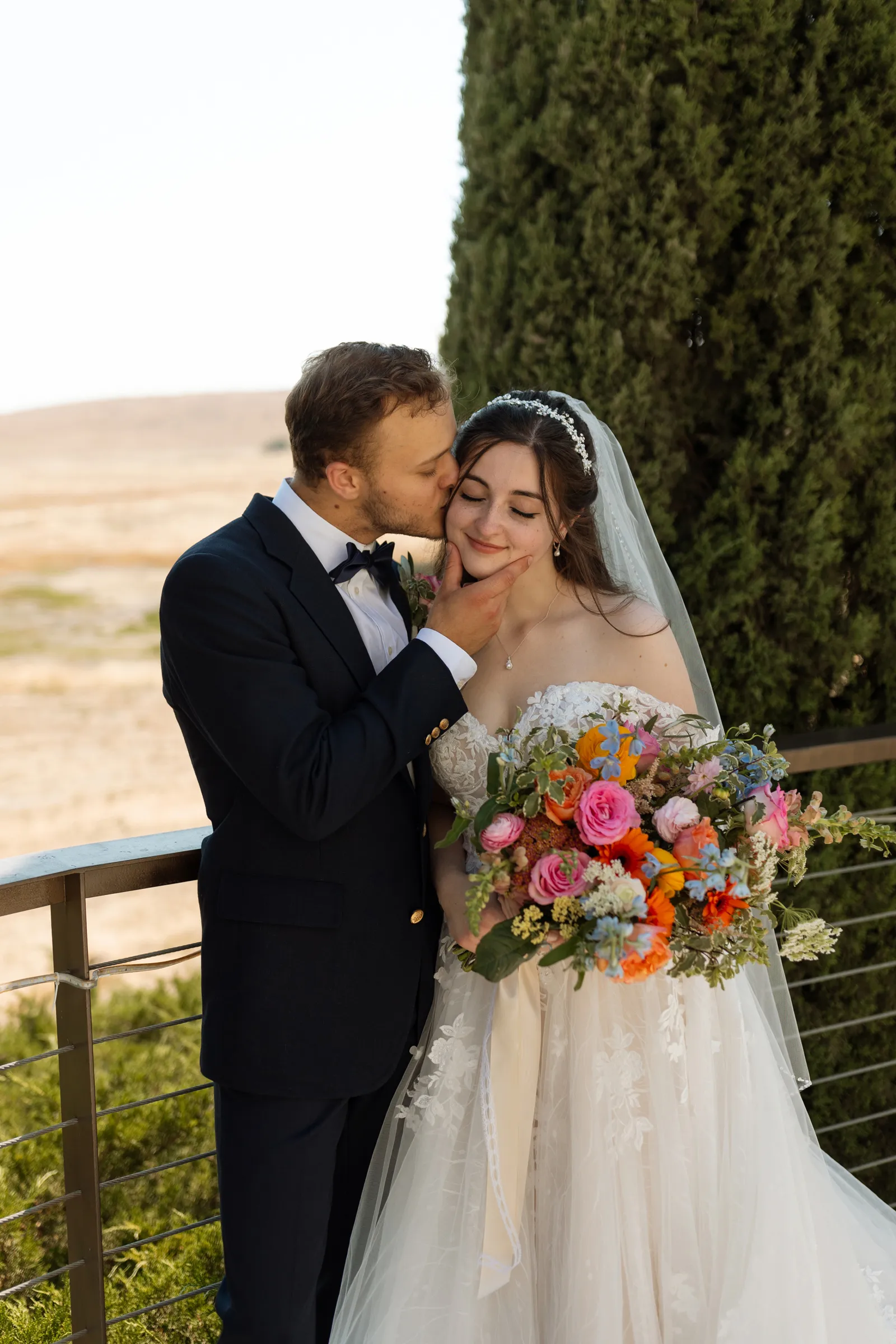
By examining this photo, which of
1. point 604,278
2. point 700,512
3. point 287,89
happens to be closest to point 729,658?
point 700,512

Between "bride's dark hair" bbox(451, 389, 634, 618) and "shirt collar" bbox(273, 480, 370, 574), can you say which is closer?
"shirt collar" bbox(273, 480, 370, 574)

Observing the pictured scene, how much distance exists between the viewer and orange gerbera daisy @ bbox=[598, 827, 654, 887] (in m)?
1.88

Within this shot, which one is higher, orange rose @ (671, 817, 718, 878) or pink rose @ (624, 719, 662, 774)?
pink rose @ (624, 719, 662, 774)

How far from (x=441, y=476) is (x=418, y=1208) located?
138 centimetres

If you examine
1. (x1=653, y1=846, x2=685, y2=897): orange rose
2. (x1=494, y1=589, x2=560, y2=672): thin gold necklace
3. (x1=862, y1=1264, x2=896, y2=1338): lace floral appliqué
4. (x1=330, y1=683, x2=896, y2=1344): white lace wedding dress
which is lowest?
(x1=862, y1=1264, x2=896, y2=1338): lace floral appliqué

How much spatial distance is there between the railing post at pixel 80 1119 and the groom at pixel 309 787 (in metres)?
0.26

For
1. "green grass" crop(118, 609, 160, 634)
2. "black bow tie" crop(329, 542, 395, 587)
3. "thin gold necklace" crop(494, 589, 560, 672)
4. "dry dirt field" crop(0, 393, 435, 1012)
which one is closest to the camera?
"black bow tie" crop(329, 542, 395, 587)

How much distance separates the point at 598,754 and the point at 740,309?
93.6 inches

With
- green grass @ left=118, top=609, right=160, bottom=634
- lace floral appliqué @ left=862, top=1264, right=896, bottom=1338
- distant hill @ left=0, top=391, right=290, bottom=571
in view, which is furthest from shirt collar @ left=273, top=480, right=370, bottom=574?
green grass @ left=118, top=609, right=160, bottom=634

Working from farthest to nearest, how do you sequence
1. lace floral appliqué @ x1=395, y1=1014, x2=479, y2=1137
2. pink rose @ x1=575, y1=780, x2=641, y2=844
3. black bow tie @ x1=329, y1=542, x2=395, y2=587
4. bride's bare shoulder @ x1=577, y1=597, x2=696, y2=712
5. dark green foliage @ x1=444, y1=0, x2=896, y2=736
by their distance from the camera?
dark green foliage @ x1=444, y1=0, x2=896, y2=736, bride's bare shoulder @ x1=577, y1=597, x2=696, y2=712, lace floral appliqué @ x1=395, y1=1014, x2=479, y2=1137, black bow tie @ x1=329, y1=542, x2=395, y2=587, pink rose @ x1=575, y1=780, x2=641, y2=844

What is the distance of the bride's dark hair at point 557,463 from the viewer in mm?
2414

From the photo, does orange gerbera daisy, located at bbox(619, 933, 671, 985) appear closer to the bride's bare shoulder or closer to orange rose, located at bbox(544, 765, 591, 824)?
orange rose, located at bbox(544, 765, 591, 824)

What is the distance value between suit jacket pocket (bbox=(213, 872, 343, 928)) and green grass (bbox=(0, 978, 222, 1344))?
2.05 m

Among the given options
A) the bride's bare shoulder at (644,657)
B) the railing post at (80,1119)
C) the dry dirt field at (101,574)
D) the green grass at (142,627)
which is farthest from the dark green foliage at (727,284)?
the green grass at (142,627)
